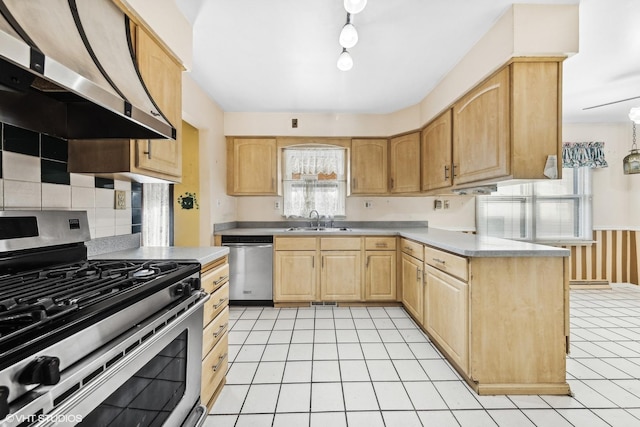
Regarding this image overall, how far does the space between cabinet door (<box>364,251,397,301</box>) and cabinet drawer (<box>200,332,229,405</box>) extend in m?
1.92

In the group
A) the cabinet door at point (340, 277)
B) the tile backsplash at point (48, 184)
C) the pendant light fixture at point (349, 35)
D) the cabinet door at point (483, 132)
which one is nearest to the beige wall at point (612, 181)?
the cabinet door at point (483, 132)

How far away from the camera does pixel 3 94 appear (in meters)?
1.10

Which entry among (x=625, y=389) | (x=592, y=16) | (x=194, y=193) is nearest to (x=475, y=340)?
(x=625, y=389)

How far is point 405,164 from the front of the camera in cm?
363

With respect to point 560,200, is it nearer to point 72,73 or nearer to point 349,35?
point 349,35

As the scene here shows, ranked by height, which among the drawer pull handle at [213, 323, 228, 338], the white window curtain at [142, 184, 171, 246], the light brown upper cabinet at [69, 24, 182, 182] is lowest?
the drawer pull handle at [213, 323, 228, 338]

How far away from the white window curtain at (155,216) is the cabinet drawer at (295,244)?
1232 millimetres

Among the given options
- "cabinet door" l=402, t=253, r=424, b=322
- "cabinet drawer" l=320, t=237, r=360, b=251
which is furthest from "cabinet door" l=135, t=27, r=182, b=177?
"cabinet door" l=402, t=253, r=424, b=322

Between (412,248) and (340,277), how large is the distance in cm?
92

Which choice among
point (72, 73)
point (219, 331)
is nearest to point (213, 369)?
point (219, 331)

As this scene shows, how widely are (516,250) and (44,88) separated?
2.49 meters

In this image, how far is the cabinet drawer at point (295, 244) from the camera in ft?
11.1

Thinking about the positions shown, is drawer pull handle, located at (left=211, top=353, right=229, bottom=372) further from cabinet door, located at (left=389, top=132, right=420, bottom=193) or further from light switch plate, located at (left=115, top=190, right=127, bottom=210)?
cabinet door, located at (left=389, top=132, right=420, bottom=193)

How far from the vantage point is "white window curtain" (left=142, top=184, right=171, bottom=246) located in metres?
2.93
